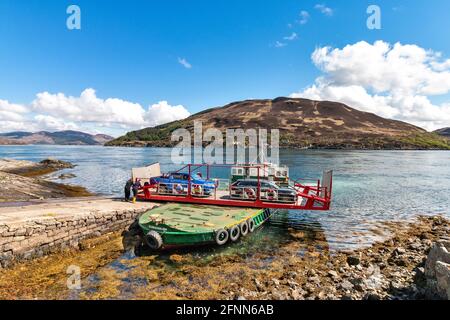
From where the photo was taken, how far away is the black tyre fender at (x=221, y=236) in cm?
1852

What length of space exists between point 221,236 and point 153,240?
4463mm

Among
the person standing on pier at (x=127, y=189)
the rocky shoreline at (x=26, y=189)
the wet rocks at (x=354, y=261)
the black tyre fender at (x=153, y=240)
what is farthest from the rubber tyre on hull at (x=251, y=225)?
the rocky shoreline at (x=26, y=189)

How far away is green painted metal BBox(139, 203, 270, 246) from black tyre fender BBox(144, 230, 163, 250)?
282mm

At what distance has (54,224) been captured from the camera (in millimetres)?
17234

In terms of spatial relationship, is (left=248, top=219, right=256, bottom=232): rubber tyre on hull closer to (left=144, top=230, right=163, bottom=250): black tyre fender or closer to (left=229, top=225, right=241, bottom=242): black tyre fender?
(left=229, top=225, right=241, bottom=242): black tyre fender

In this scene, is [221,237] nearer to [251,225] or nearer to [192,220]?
[192,220]

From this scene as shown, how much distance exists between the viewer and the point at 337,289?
44.1 feet

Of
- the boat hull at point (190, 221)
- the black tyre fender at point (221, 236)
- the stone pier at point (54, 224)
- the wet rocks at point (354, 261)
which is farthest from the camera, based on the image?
the black tyre fender at point (221, 236)

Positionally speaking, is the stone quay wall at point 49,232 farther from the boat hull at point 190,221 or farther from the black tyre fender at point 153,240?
the black tyre fender at point 153,240

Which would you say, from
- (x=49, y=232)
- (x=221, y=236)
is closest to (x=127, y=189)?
(x=49, y=232)

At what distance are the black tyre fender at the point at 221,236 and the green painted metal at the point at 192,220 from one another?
216mm

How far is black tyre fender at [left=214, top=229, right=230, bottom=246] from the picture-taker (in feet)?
60.7
